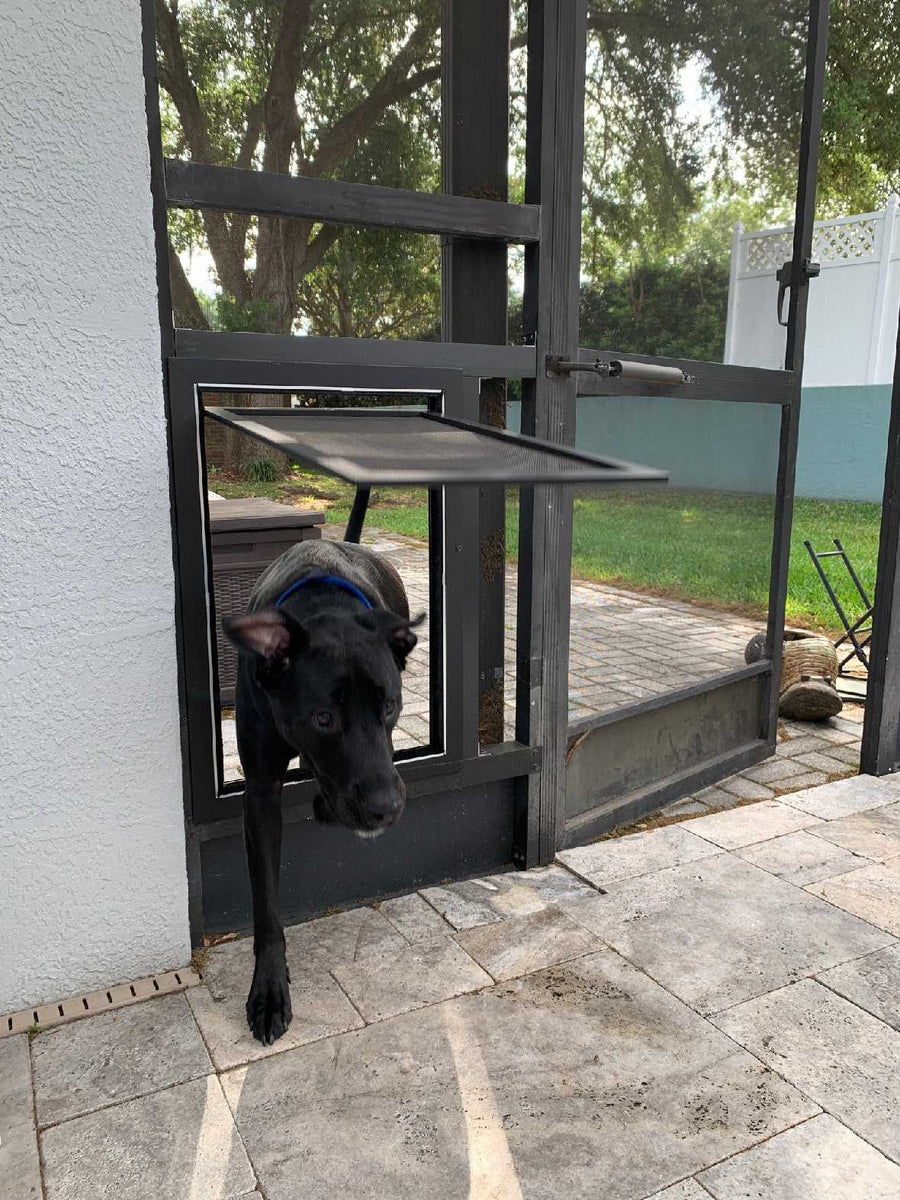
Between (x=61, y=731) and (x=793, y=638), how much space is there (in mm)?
5455

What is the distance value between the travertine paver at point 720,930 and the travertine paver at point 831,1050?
0.09 m

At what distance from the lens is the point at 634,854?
4043 mm

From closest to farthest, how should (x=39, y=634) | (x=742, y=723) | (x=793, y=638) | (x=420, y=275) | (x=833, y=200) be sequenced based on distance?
(x=39, y=634)
(x=420, y=275)
(x=742, y=723)
(x=793, y=638)
(x=833, y=200)

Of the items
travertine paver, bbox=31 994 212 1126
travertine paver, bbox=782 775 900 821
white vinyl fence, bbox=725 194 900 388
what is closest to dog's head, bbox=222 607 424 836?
travertine paver, bbox=31 994 212 1126

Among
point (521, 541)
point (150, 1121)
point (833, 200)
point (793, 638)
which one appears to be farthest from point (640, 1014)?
point (833, 200)

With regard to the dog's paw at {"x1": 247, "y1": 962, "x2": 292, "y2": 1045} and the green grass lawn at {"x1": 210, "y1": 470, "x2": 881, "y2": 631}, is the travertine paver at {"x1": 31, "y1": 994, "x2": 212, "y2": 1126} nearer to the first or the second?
the dog's paw at {"x1": 247, "y1": 962, "x2": 292, "y2": 1045}

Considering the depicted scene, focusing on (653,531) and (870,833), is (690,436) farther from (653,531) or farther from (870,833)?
(870,833)

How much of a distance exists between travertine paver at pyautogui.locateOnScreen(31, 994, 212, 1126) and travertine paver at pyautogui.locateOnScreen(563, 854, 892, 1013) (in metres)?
1.54

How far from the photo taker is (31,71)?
8.13 feet

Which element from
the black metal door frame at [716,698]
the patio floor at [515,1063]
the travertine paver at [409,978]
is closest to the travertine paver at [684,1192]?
the patio floor at [515,1063]

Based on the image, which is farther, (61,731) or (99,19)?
(61,731)

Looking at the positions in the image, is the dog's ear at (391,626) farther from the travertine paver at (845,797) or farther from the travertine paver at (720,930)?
the travertine paver at (845,797)

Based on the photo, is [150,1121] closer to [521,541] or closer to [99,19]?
[521,541]

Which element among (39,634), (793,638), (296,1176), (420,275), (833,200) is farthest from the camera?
(833,200)
